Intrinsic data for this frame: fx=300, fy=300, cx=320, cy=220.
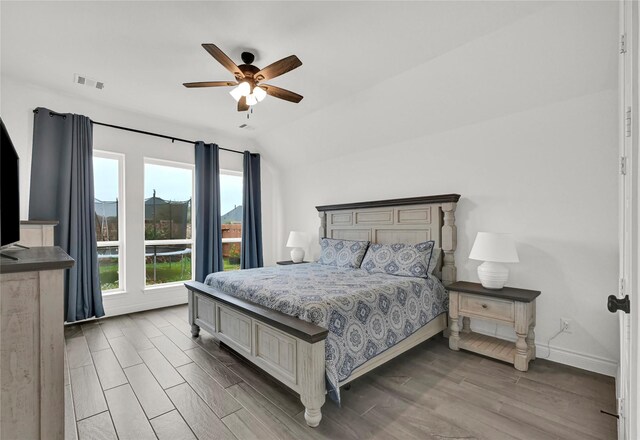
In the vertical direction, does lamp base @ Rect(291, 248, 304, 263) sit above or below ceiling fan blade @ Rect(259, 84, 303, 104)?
below

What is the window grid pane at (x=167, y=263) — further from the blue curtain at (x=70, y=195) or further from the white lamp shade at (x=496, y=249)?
the white lamp shade at (x=496, y=249)

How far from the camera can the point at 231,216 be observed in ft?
17.9

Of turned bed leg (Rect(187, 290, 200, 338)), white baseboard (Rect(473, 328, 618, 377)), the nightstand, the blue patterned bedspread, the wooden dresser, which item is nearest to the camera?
the wooden dresser

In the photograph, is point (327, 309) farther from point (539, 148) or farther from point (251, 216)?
point (251, 216)

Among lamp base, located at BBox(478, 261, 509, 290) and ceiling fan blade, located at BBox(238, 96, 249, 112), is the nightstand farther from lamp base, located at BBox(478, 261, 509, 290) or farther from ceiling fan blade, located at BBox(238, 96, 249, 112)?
ceiling fan blade, located at BBox(238, 96, 249, 112)

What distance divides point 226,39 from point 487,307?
11.0ft

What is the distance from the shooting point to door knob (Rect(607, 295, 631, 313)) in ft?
3.14

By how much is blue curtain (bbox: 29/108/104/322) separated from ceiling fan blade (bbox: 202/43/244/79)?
8.26 ft

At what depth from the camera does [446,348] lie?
305cm

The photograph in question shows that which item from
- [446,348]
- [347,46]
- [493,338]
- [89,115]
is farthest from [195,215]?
[493,338]

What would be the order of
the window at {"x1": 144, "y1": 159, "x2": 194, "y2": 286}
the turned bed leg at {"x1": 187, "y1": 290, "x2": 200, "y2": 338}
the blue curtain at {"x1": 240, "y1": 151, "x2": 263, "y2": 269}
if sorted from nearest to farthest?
the turned bed leg at {"x1": 187, "y1": 290, "x2": 200, "y2": 338}, the window at {"x1": 144, "y1": 159, "x2": 194, "y2": 286}, the blue curtain at {"x1": 240, "y1": 151, "x2": 263, "y2": 269}

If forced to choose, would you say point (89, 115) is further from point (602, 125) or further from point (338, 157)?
point (602, 125)

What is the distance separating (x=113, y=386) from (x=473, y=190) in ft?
12.4

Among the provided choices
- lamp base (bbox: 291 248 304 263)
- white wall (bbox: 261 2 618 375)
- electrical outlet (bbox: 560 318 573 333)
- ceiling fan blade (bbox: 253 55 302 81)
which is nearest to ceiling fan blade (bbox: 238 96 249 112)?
ceiling fan blade (bbox: 253 55 302 81)
